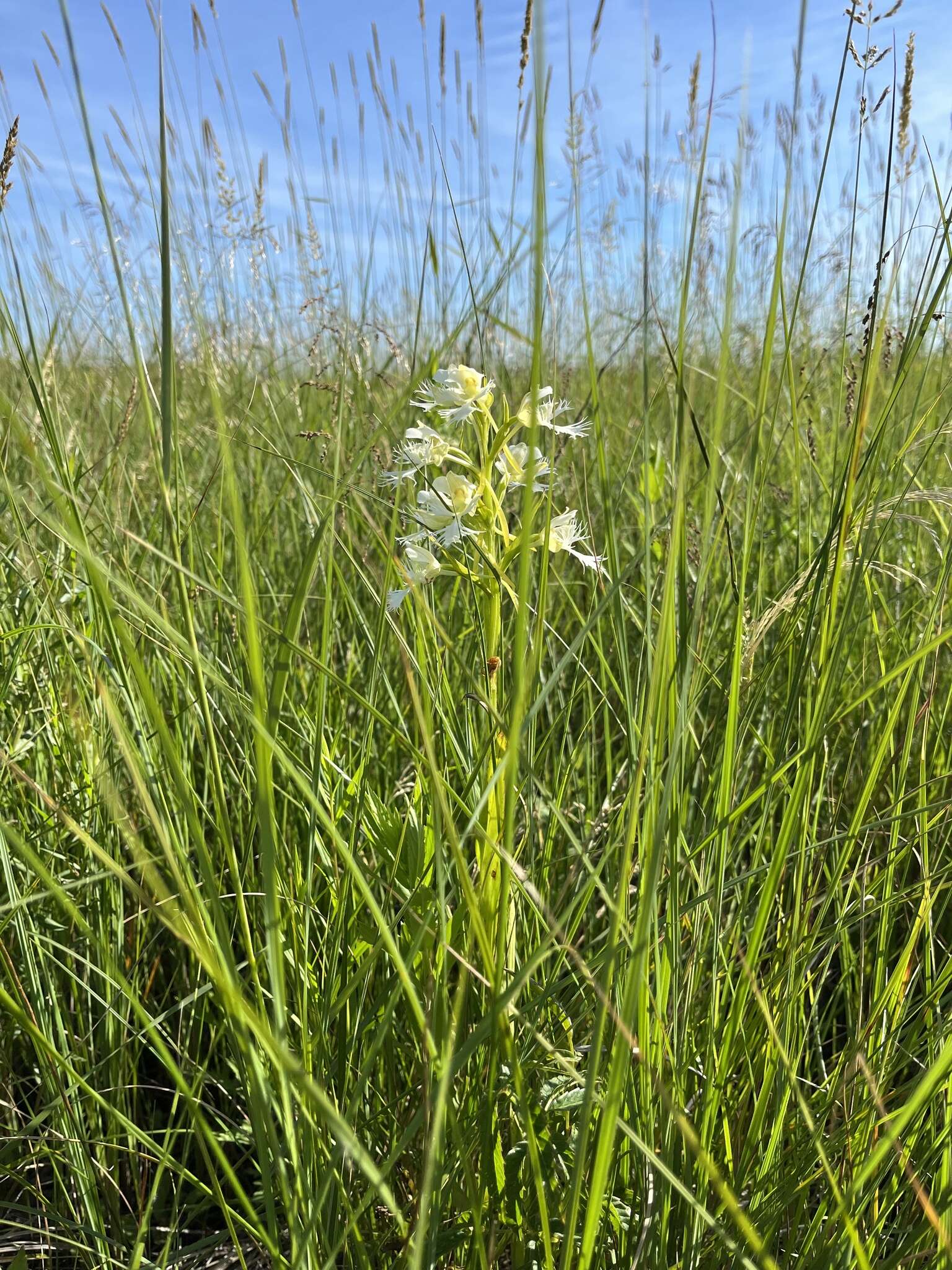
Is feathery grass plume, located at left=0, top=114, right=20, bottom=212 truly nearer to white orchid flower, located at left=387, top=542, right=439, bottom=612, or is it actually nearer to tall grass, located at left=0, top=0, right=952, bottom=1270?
tall grass, located at left=0, top=0, right=952, bottom=1270

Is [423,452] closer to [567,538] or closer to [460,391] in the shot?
[460,391]

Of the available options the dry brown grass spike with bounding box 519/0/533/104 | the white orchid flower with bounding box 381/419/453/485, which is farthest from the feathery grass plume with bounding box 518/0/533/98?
the white orchid flower with bounding box 381/419/453/485

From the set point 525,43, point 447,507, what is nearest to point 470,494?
point 447,507

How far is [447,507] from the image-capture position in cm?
94

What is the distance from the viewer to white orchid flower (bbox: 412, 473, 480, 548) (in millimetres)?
880

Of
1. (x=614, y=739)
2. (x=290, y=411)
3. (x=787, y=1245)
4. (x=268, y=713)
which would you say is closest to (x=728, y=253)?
(x=268, y=713)

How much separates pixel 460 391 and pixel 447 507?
16cm

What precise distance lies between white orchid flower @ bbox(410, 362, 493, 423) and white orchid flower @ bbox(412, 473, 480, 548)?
2.9 inches

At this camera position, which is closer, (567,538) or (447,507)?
(447,507)

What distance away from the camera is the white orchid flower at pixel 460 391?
0.97 m

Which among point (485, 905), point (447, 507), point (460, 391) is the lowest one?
point (485, 905)

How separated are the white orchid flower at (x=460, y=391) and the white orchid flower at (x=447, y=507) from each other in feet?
0.24

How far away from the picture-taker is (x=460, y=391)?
1.00 m

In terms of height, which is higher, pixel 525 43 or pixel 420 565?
pixel 525 43
